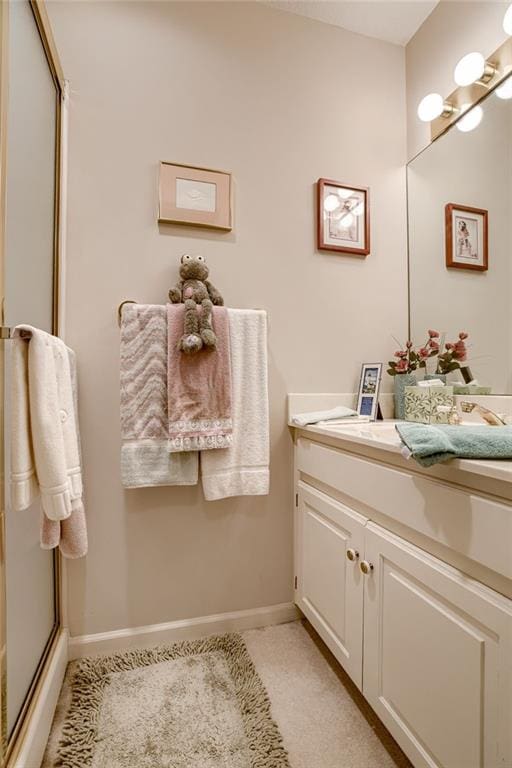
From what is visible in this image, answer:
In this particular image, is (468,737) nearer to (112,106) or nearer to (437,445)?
(437,445)

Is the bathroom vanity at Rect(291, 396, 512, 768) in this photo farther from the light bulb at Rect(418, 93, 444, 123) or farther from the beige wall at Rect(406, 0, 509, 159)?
the beige wall at Rect(406, 0, 509, 159)

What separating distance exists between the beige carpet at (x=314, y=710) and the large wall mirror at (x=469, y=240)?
1044 mm

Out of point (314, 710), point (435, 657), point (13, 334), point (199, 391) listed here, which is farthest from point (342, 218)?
point (314, 710)

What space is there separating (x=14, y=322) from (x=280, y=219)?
1.02 metres

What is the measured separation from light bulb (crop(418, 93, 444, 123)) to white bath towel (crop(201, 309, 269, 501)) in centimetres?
103

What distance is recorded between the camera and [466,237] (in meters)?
1.32

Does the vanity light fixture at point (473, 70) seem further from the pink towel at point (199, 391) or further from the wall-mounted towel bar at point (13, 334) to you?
the wall-mounted towel bar at point (13, 334)

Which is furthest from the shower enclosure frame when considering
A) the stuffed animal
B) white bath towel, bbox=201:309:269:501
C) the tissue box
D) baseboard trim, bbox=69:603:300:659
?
the tissue box

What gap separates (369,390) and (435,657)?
0.91 m

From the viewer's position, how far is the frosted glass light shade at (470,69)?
1212mm

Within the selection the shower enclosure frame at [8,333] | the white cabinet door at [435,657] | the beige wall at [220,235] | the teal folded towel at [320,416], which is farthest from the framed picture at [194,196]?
the white cabinet door at [435,657]

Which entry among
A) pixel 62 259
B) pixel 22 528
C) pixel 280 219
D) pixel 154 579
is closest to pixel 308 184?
pixel 280 219

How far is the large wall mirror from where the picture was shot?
1173 millimetres

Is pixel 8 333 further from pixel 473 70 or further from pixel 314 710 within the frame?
pixel 473 70
